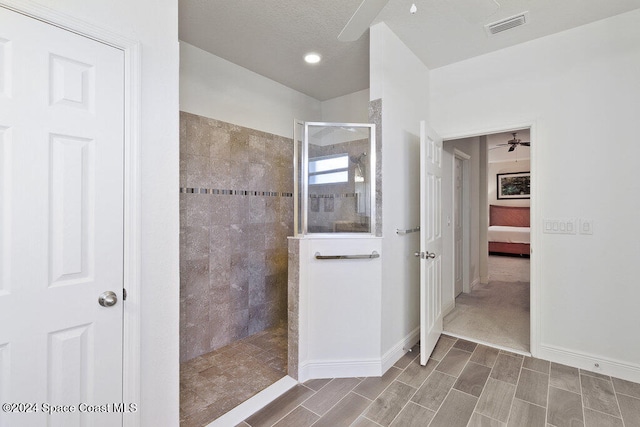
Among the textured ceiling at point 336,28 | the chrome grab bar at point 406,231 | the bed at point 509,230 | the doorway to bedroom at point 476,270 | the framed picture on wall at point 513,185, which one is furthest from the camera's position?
the framed picture on wall at point 513,185

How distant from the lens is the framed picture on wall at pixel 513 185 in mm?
7871

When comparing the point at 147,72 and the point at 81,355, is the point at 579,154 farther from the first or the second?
the point at 81,355

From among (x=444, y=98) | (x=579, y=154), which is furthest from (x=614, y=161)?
(x=444, y=98)

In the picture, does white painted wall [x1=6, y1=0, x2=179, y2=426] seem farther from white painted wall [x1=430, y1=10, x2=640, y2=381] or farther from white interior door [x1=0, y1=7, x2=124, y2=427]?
white painted wall [x1=430, y1=10, x2=640, y2=381]

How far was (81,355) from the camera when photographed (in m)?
1.25

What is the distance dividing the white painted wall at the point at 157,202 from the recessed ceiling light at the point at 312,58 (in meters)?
1.52

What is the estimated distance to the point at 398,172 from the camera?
2570mm

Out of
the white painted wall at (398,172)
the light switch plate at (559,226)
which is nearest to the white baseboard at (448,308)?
the white painted wall at (398,172)

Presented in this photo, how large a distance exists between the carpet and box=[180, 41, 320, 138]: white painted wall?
2936mm

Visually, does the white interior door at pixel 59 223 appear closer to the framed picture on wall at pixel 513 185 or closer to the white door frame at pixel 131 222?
the white door frame at pixel 131 222

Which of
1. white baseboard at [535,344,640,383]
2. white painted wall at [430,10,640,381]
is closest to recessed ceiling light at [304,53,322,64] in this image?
white painted wall at [430,10,640,381]

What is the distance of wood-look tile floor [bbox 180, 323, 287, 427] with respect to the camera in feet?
6.34

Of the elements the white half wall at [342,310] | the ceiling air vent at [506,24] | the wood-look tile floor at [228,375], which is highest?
the ceiling air vent at [506,24]

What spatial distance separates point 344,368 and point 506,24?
295 centimetres
